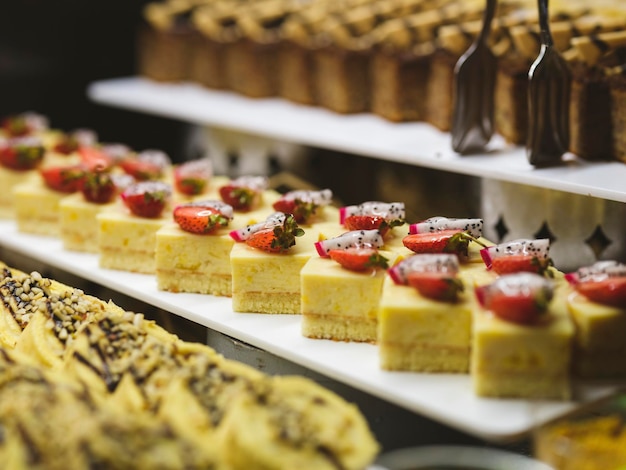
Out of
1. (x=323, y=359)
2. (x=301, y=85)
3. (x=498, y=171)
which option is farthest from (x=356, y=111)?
(x=323, y=359)

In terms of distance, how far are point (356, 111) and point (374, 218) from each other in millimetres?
1506

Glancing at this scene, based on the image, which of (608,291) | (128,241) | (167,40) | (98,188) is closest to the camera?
(608,291)

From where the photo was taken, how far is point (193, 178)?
11.4 feet

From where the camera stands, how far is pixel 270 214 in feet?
10.2

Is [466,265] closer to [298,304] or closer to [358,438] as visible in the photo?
[298,304]

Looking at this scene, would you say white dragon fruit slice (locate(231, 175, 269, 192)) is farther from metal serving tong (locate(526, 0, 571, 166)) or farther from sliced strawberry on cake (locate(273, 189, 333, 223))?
metal serving tong (locate(526, 0, 571, 166))

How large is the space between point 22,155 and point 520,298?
102 inches

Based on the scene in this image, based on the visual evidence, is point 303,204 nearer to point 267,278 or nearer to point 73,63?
point 267,278

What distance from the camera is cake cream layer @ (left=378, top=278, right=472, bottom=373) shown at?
7.68 feet

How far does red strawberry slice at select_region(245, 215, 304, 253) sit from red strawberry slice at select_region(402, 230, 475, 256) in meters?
0.35

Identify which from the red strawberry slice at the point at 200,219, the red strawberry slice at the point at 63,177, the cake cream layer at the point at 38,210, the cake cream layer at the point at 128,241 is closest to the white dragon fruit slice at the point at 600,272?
the red strawberry slice at the point at 200,219

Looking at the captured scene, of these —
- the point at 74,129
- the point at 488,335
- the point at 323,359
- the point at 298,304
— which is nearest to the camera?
the point at 488,335

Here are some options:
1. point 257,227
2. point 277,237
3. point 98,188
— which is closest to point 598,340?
point 277,237

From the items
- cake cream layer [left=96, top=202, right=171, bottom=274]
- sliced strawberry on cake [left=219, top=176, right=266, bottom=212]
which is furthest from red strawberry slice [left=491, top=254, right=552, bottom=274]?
cake cream layer [left=96, top=202, right=171, bottom=274]
